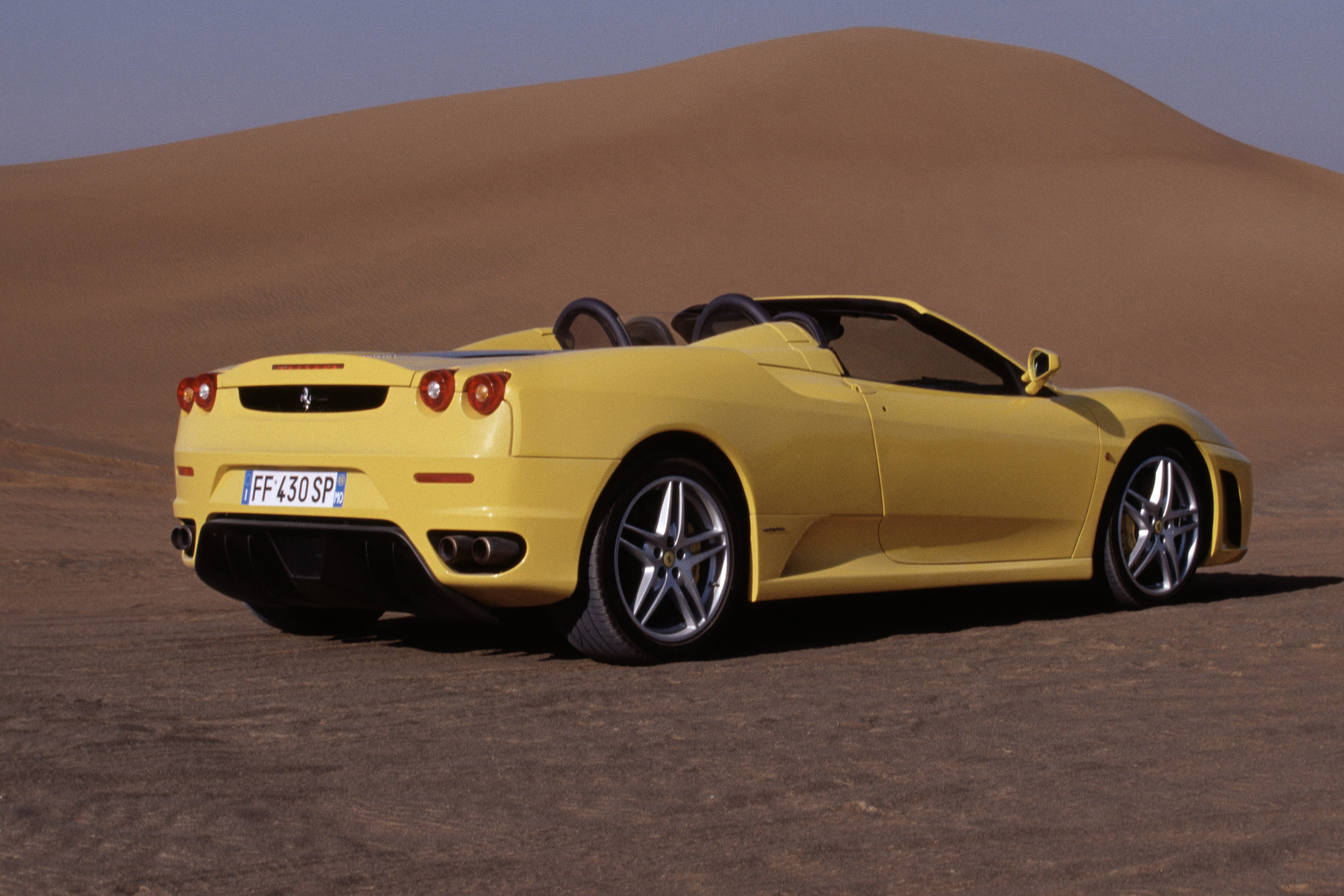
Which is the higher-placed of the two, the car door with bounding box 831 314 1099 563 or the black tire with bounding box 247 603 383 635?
the car door with bounding box 831 314 1099 563

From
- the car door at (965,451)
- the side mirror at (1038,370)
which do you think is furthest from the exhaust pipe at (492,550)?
the side mirror at (1038,370)

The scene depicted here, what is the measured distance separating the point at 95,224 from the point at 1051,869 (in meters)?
44.7

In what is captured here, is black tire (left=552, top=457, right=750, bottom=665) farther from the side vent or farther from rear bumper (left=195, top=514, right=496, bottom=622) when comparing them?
the side vent

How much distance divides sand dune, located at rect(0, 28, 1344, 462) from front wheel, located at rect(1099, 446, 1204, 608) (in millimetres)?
15669

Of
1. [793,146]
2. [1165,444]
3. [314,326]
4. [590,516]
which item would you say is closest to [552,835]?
[590,516]

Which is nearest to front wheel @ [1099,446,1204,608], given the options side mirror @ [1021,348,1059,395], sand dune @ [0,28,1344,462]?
side mirror @ [1021,348,1059,395]

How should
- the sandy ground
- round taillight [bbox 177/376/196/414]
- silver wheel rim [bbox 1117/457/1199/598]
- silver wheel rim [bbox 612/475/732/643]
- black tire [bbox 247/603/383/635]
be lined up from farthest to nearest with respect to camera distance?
silver wheel rim [bbox 1117/457/1199/598]
black tire [bbox 247/603/383/635]
round taillight [bbox 177/376/196/414]
silver wheel rim [bbox 612/475/732/643]
the sandy ground

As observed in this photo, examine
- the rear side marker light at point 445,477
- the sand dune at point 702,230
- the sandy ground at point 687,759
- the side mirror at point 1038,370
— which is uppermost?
the sand dune at point 702,230

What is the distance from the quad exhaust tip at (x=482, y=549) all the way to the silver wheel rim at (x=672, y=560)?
41cm

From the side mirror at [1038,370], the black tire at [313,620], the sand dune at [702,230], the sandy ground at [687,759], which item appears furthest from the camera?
the sand dune at [702,230]

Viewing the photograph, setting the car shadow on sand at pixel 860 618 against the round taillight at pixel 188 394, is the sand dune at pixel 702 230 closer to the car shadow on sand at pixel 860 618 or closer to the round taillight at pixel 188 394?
the car shadow on sand at pixel 860 618

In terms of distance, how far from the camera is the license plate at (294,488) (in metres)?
5.33

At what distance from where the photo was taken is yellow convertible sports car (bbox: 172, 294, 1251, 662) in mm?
5152

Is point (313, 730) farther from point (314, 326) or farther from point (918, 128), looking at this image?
point (918, 128)
